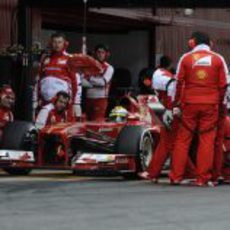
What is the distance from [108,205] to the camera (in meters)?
9.04

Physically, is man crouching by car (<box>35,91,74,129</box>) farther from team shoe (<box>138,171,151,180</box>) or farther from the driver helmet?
team shoe (<box>138,171,151,180</box>)

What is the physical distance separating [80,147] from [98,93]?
4201mm

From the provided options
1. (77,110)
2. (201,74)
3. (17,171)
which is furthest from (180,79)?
(77,110)

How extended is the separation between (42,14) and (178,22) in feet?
22.7

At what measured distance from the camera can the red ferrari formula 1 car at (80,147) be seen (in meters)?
12.1

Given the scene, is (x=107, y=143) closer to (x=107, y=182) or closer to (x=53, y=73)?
(x=107, y=182)

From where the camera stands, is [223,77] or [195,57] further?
[195,57]

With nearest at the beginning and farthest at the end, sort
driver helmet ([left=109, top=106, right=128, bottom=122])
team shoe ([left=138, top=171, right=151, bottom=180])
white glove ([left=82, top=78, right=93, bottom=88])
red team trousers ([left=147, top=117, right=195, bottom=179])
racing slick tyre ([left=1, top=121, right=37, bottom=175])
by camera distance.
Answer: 1. red team trousers ([left=147, top=117, right=195, bottom=179])
2. team shoe ([left=138, top=171, right=151, bottom=180])
3. racing slick tyre ([left=1, top=121, right=37, bottom=175])
4. driver helmet ([left=109, top=106, right=128, bottom=122])
5. white glove ([left=82, top=78, right=93, bottom=88])

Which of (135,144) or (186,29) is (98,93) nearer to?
(135,144)

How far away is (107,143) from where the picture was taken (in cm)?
1277

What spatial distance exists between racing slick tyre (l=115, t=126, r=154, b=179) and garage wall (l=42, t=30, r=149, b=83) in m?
12.1

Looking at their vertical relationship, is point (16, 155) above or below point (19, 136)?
below

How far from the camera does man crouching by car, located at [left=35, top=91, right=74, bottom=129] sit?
1328 centimetres

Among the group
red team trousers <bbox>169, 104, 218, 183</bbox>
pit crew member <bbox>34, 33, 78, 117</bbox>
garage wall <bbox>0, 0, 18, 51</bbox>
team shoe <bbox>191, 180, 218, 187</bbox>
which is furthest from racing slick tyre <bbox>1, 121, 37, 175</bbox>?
garage wall <bbox>0, 0, 18, 51</bbox>
